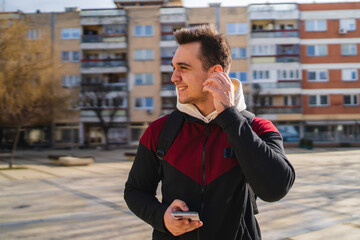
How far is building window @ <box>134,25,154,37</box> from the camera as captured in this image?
1468 inches

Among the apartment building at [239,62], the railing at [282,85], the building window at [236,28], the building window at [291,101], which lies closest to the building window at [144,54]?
the apartment building at [239,62]

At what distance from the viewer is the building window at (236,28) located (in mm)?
36750

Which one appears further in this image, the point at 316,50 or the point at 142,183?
the point at 316,50

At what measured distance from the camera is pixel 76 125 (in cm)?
3706

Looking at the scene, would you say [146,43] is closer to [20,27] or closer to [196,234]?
[20,27]

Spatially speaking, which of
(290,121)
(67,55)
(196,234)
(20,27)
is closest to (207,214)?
(196,234)

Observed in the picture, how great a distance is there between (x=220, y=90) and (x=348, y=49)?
40.1m

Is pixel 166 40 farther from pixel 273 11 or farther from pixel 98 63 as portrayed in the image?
pixel 273 11

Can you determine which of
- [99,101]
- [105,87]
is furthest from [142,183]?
[105,87]

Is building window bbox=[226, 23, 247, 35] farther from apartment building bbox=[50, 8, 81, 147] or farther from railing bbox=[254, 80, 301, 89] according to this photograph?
apartment building bbox=[50, 8, 81, 147]

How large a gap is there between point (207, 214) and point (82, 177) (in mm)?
11402

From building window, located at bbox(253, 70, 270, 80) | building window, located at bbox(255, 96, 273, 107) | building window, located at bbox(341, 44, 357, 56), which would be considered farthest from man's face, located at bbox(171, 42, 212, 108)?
building window, located at bbox(341, 44, 357, 56)

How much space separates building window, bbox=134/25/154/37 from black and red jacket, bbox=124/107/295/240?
3719cm

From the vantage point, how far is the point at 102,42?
37.1 metres
